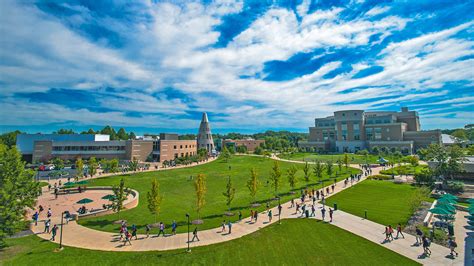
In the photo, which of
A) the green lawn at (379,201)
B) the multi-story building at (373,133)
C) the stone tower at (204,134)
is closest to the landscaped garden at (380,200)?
the green lawn at (379,201)

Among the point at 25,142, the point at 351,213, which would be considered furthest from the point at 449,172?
the point at 25,142

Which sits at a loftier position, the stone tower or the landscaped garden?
the stone tower

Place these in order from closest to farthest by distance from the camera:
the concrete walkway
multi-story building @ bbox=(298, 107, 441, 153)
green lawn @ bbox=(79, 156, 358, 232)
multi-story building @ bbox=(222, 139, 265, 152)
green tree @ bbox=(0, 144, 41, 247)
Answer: the concrete walkway < green tree @ bbox=(0, 144, 41, 247) < green lawn @ bbox=(79, 156, 358, 232) < multi-story building @ bbox=(298, 107, 441, 153) < multi-story building @ bbox=(222, 139, 265, 152)

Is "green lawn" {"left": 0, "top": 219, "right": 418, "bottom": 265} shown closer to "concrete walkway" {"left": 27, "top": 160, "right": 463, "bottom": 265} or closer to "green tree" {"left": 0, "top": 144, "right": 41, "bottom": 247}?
"concrete walkway" {"left": 27, "top": 160, "right": 463, "bottom": 265}

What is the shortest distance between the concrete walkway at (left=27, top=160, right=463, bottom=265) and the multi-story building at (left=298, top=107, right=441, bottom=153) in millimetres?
83134

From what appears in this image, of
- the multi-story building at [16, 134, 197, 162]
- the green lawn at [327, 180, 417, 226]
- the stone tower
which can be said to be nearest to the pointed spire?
the stone tower

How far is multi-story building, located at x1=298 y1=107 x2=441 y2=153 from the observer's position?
8956cm

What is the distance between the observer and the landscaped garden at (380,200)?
2587 centimetres

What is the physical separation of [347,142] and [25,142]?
430ft

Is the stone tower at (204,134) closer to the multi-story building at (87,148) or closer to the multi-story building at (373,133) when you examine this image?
the multi-story building at (87,148)

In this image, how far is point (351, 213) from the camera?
89.3 feet

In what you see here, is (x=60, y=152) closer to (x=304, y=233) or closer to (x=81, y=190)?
(x=81, y=190)

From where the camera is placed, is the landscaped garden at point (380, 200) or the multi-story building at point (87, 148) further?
the multi-story building at point (87, 148)

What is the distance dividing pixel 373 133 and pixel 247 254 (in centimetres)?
10145
